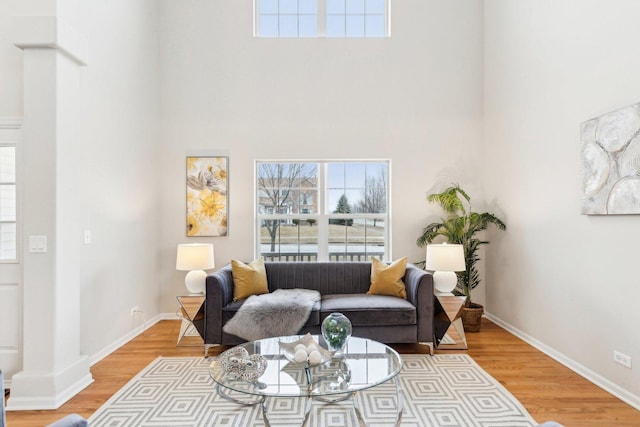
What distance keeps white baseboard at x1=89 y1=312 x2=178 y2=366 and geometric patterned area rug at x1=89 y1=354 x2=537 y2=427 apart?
59 cm

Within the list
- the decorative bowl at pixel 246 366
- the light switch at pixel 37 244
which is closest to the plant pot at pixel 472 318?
the decorative bowl at pixel 246 366

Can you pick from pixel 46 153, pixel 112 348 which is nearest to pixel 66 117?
pixel 46 153

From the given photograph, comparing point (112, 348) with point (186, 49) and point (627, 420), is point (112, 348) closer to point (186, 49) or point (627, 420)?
point (186, 49)

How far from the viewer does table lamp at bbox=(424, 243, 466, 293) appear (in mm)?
3705

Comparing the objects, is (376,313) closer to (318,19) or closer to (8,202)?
(8,202)

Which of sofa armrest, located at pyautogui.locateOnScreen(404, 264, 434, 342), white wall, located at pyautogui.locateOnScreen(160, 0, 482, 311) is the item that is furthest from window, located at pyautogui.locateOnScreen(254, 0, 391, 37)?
sofa armrest, located at pyautogui.locateOnScreen(404, 264, 434, 342)

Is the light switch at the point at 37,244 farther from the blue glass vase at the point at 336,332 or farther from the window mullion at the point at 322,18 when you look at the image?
the window mullion at the point at 322,18

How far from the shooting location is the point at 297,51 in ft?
15.5

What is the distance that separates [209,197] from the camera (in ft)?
15.4

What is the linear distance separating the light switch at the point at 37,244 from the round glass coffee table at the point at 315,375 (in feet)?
4.87

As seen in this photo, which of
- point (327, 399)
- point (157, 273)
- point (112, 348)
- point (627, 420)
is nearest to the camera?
point (627, 420)

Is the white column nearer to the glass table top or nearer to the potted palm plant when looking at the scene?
the glass table top

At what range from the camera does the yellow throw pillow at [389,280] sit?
12.6 feet

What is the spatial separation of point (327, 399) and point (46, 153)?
102 inches
